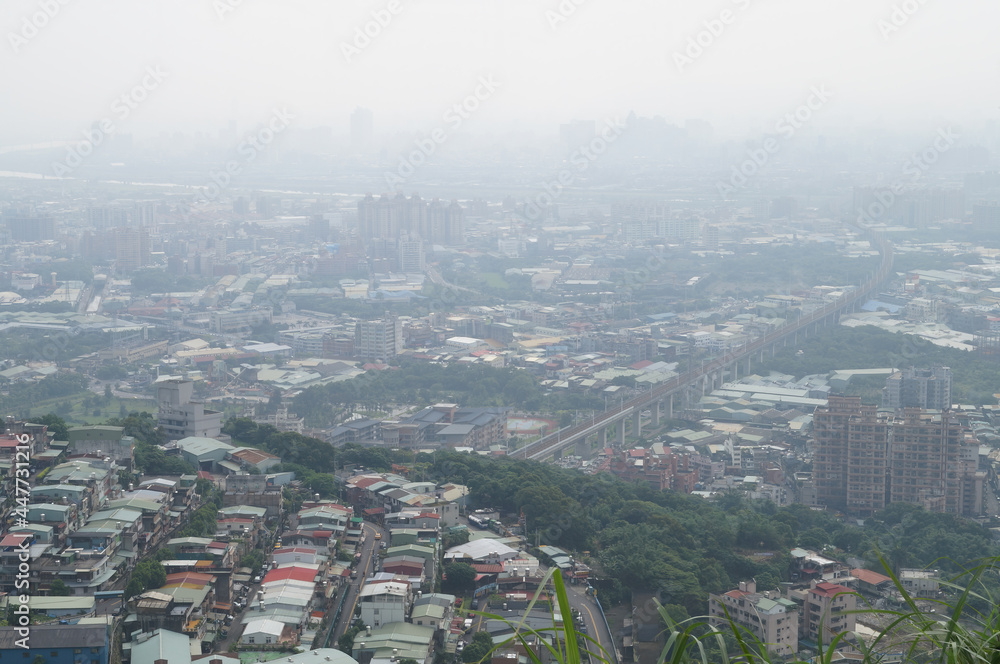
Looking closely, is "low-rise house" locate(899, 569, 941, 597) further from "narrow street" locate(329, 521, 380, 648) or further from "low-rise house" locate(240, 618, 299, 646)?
"low-rise house" locate(240, 618, 299, 646)

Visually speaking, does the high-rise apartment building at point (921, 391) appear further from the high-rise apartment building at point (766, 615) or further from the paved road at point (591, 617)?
the paved road at point (591, 617)

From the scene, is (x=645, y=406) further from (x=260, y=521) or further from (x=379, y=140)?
(x=379, y=140)

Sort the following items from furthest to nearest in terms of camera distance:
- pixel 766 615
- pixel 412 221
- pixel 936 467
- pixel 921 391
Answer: pixel 412 221 → pixel 921 391 → pixel 936 467 → pixel 766 615

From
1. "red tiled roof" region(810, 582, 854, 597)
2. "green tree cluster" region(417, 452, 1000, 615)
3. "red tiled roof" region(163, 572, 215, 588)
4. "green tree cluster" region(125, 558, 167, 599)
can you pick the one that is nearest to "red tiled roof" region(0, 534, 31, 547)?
"green tree cluster" region(125, 558, 167, 599)

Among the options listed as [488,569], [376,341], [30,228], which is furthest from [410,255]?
[488,569]

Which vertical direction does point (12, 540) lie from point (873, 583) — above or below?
above

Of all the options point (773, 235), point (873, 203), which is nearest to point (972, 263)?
point (773, 235)

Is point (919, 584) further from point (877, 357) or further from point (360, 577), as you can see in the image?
point (877, 357)

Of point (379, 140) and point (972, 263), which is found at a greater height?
point (379, 140)
